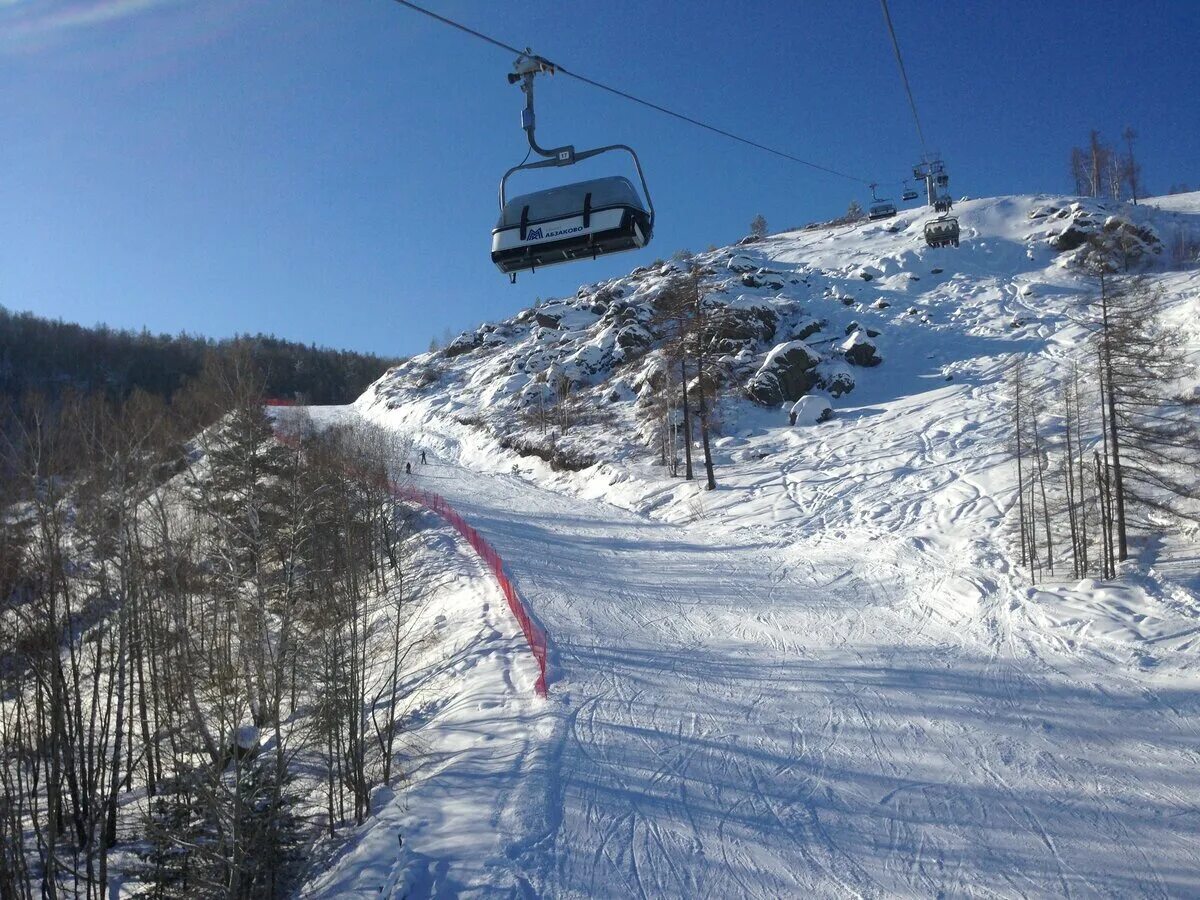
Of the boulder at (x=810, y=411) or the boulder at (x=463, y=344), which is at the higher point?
the boulder at (x=463, y=344)

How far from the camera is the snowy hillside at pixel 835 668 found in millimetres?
8734

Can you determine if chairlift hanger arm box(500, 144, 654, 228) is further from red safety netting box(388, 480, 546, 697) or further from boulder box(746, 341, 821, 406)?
boulder box(746, 341, 821, 406)

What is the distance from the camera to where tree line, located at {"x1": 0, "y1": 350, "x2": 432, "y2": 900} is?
9.26m

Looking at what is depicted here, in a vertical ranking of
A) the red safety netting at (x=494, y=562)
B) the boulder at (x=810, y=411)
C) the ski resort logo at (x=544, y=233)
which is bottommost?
the red safety netting at (x=494, y=562)

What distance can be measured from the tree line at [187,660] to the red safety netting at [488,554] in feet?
8.98

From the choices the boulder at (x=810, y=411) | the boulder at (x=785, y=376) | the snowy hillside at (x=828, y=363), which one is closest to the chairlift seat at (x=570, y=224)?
the snowy hillside at (x=828, y=363)

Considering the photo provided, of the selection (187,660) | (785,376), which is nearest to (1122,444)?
(187,660)

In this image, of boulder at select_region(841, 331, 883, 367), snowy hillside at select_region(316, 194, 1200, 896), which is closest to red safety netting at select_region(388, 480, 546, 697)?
snowy hillside at select_region(316, 194, 1200, 896)

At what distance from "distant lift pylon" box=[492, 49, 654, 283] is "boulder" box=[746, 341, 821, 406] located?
37889mm

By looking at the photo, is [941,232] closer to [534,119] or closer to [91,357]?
[534,119]

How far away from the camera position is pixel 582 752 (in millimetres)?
11375

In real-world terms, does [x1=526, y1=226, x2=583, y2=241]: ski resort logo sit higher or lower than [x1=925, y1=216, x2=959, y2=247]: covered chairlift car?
lower

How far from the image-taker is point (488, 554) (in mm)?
24641

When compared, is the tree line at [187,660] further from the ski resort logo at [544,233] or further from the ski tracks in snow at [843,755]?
the ski resort logo at [544,233]
